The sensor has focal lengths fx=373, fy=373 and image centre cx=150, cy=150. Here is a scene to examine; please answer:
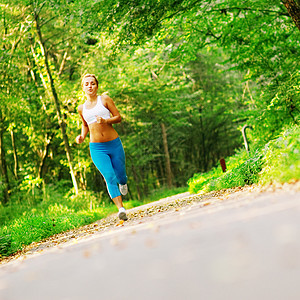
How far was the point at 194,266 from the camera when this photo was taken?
5.61 ft

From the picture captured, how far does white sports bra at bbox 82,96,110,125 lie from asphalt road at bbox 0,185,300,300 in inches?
121

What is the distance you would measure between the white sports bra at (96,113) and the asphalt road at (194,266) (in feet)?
10.0

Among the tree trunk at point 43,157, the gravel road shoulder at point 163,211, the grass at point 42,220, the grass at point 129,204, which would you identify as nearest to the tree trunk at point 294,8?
the grass at point 129,204

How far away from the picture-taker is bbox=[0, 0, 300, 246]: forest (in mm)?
8031

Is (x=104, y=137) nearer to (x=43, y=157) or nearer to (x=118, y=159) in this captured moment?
(x=118, y=159)

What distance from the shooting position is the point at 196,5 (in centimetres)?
845

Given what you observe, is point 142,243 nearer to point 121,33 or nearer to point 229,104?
point 121,33

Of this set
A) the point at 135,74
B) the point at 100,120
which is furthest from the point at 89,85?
the point at 135,74

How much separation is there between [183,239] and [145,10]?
6.09 m

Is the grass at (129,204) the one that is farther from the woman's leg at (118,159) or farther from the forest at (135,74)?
the woman's leg at (118,159)

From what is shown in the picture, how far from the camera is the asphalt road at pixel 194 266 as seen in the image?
1.46m

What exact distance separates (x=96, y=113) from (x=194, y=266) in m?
4.09

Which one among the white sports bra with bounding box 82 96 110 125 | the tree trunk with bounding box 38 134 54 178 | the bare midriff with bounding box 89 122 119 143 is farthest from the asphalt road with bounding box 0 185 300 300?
the tree trunk with bounding box 38 134 54 178

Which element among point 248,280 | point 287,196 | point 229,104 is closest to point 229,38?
point 287,196
